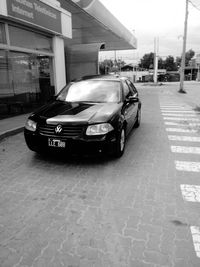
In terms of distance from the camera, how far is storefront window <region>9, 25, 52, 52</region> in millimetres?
8413

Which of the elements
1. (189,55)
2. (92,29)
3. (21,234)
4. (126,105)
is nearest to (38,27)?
(126,105)

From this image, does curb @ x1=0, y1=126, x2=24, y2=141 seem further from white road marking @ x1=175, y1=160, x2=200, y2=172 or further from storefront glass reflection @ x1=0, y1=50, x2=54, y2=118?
white road marking @ x1=175, y1=160, x2=200, y2=172

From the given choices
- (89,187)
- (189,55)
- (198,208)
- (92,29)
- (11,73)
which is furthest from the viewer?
(189,55)

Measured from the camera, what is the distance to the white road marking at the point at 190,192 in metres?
3.44

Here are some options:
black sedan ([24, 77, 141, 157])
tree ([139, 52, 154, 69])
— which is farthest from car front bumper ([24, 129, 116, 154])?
tree ([139, 52, 154, 69])

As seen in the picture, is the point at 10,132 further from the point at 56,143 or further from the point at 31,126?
the point at 56,143

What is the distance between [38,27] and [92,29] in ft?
33.1

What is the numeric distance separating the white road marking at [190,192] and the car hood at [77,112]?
5.80 feet

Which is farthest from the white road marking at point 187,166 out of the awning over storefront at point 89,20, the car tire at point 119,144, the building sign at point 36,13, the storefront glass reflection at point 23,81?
the awning over storefront at point 89,20

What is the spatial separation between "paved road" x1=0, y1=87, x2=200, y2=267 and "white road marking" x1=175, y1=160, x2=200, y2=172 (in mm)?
20

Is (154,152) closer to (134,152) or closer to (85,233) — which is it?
(134,152)

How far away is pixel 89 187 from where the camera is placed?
3773 millimetres

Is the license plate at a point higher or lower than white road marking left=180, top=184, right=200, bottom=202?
higher

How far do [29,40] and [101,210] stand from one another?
820 cm
